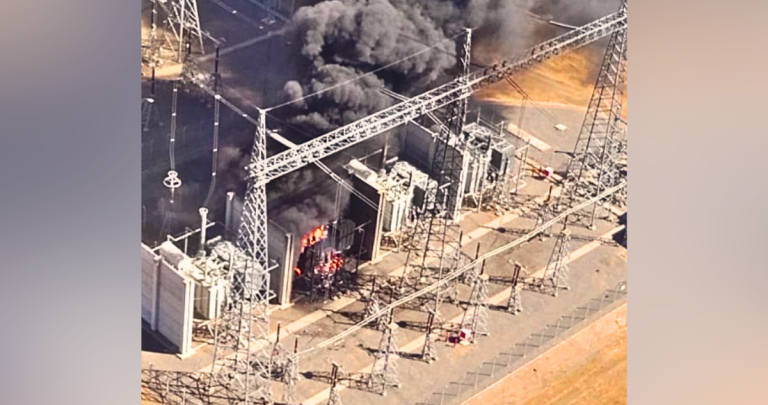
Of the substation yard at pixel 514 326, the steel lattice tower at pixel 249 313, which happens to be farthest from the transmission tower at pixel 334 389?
the steel lattice tower at pixel 249 313

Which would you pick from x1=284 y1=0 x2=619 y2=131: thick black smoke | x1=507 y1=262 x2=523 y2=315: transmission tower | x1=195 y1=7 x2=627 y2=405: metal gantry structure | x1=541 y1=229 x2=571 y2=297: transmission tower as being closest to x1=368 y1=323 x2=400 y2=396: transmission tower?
x1=195 y1=7 x2=627 y2=405: metal gantry structure

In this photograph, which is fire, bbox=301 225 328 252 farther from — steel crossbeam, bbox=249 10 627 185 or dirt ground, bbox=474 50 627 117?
dirt ground, bbox=474 50 627 117

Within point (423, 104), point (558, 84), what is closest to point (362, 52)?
point (423, 104)

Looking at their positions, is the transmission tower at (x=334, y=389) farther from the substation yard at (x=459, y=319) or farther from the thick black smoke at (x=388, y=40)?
the thick black smoke at (x=388, y=40)
